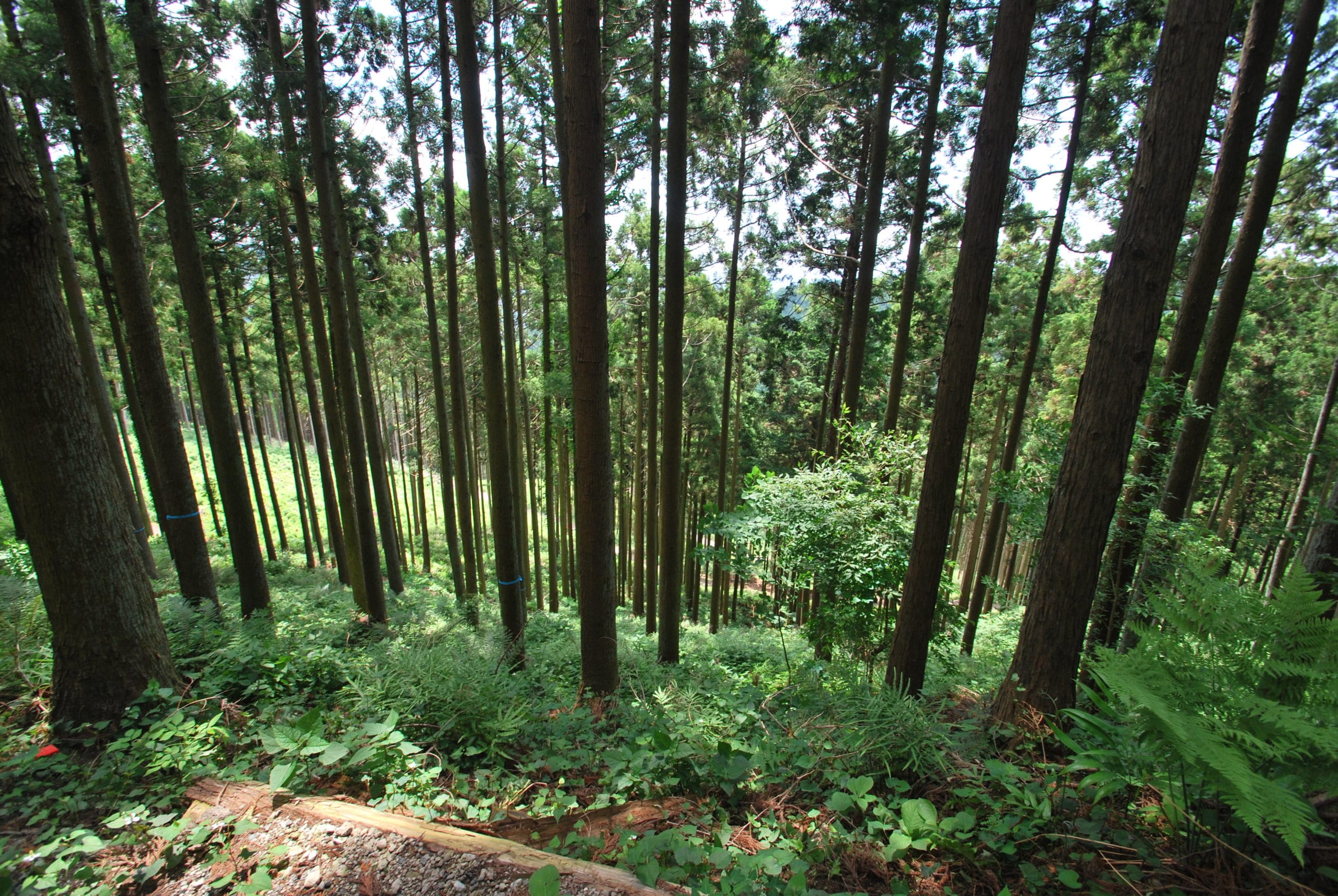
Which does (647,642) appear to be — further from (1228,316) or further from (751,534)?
(1228,316)

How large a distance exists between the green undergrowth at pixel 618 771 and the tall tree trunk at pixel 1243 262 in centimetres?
396

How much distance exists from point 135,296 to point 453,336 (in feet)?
13.8

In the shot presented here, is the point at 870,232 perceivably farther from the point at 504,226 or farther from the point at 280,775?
the point at 280,775

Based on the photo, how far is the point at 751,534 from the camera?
6.32 m

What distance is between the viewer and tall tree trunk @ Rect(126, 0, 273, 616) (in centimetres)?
527

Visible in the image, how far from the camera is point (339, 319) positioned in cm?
792

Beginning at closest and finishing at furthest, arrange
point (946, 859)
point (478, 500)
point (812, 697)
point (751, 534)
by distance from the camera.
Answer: point (946, 859)
point (812, 697)
point (751, 534)
point (478, 500)

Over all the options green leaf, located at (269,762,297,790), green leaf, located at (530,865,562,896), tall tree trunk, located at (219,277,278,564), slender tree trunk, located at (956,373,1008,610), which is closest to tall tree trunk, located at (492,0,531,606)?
green leaf, located at (269,762,297,790)

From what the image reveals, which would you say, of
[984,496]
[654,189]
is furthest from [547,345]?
[984,496]

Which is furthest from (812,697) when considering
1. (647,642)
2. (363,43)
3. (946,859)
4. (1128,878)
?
(363,43)

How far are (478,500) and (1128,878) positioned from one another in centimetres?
1575

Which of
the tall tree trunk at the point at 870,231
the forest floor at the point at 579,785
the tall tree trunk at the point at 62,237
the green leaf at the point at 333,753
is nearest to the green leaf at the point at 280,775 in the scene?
the forest floor at the point at 579,785

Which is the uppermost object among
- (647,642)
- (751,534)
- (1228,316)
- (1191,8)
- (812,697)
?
(1191,8)

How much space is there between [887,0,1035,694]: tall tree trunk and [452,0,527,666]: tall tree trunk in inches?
167
